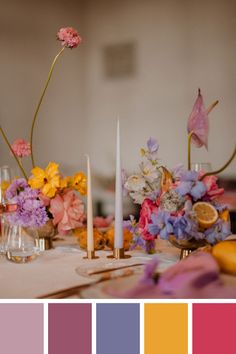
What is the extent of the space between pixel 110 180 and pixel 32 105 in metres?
0.79

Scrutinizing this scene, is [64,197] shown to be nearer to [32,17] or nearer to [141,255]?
[141,255]

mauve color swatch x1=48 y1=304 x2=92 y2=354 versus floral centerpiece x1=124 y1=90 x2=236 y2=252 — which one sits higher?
floral centerpiece x1=124 y1=90 x2=236 y2=252

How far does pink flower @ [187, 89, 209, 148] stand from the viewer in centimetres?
99

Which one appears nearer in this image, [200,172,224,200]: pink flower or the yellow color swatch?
the yellow color swatch

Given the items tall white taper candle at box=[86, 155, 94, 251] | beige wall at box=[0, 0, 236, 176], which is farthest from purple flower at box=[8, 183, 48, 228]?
beige wall at box=[0, 0, 236, 176]

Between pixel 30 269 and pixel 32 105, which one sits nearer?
pixel 30 269

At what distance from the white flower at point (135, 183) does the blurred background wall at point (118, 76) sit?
1.97 metres

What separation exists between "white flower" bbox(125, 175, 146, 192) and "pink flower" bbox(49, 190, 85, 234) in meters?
0.16

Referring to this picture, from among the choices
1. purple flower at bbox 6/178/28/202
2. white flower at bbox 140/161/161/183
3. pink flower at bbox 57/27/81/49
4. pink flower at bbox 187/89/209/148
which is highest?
pink flower at bbox 57/27/81/49

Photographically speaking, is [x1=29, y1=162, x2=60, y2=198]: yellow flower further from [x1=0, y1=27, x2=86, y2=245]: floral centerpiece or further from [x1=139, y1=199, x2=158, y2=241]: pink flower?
[x1=139, y1=199, x2=158, y2=241]: pink flower

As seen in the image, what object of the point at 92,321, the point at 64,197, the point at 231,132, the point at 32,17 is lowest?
the point at 92,321

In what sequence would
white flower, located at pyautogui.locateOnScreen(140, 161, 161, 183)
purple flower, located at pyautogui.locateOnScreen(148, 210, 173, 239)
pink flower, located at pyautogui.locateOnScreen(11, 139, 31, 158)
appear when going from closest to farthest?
purple flower, located at pyautogui.locateOnScreen(148, 210, 173, 239), white flower, located at pyautogui.locateOnScreen(140, 161, 161, 183), pink flower, located at pyautogui.locateOnScreen(11, 139, 31, 158)

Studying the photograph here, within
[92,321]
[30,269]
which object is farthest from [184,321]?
[30,269]

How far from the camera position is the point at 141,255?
1.08 meters
